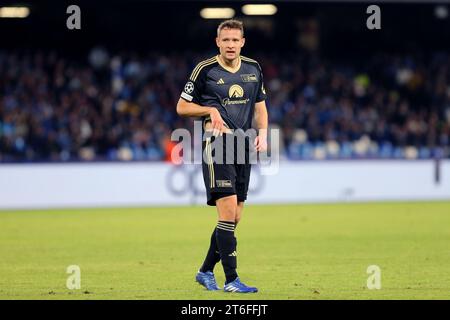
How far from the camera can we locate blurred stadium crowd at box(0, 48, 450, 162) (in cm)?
2522

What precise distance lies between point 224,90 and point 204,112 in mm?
299

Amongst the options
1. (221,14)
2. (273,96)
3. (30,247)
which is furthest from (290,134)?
(30,247)

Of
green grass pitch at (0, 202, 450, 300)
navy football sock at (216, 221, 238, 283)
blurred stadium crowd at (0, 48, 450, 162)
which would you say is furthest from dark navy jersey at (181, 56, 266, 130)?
blurred stadium crowd at (0, 48, 450, 162)

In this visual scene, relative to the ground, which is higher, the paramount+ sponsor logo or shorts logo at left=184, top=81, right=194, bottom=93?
shorts logo at left=184, top=81, right=194, bottom=93

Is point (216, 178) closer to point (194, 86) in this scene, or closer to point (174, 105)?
point (194, 86)

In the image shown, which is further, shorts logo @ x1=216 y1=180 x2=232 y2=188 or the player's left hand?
the player's left hand

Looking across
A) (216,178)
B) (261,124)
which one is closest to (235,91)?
(261,124)

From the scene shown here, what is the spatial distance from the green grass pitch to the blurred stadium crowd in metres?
3.91

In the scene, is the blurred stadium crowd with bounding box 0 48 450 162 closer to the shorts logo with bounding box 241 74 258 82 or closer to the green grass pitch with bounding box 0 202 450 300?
the green grass pitch with bounding box 0 202 450 300

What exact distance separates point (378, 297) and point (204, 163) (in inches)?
77.4

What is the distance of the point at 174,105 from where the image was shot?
28.9m

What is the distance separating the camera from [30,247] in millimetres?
14344

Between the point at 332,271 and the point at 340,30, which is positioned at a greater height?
the point at 340,30
